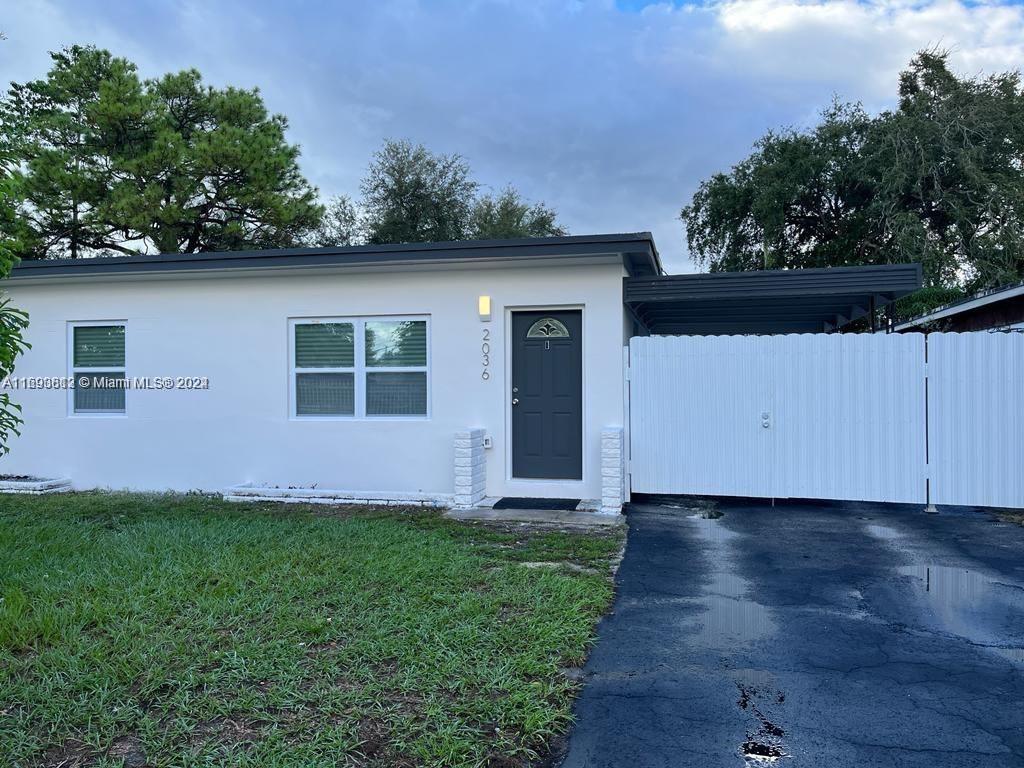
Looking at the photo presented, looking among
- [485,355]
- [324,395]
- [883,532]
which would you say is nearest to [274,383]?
[324,395]

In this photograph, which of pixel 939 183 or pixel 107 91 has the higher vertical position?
pixel 107 91

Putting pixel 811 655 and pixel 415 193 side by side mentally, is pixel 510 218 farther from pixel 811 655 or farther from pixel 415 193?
pixel 811 655

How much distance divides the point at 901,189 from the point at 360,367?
1845 cm

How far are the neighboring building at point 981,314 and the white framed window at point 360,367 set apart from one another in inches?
315

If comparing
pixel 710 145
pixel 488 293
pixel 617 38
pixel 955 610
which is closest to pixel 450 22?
pixel 617 38

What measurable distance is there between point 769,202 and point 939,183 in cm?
458

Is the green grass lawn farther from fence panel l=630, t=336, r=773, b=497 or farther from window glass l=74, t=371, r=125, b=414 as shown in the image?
window glass l=74, t=371, r=125, b=414

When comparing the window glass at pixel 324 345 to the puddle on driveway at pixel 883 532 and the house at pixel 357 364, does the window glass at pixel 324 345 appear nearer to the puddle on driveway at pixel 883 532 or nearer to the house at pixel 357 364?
the house at pixel 357 364

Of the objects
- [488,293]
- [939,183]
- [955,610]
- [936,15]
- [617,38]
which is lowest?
[955,610]

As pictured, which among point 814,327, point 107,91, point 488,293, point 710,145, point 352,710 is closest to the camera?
point 352,710

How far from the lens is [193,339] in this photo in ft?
30.2

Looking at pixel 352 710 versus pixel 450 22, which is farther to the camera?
pixel 450 22

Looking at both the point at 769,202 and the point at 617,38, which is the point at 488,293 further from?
the point at 769,202

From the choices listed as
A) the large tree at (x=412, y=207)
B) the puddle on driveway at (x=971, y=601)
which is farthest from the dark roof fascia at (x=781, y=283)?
the large tree at (x=412, y=207)
